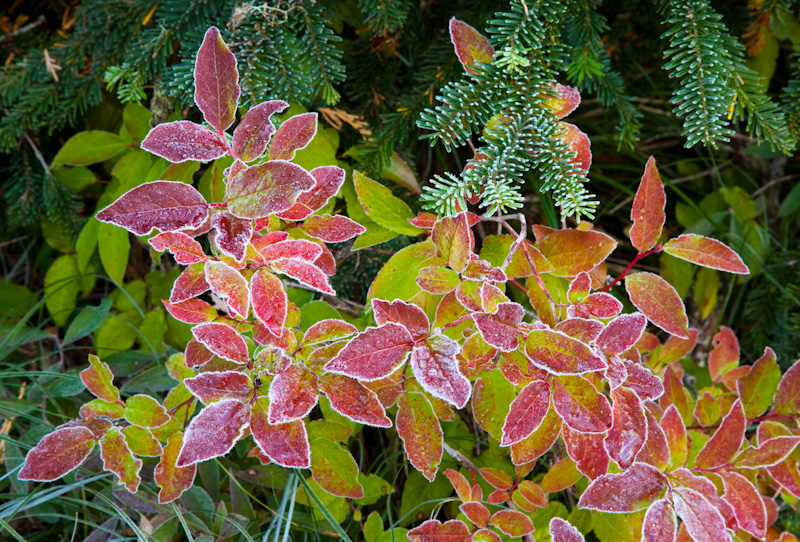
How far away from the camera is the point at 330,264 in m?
0.82

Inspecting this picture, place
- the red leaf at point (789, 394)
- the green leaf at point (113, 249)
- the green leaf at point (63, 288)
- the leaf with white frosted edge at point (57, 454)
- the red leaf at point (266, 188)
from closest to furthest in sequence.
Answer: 1. the red leaf at point (266, 188)
2. the leaf with white frosted edge at point (57, 454)
3. the red leaf at point (789, 394)
4. the green leaf at point (113, 249)
5. the green leaf at point (63, 288)

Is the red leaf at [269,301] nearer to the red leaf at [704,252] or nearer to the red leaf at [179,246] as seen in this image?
the red leaf at [179,246]

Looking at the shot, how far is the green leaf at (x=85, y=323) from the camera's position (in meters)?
1.09

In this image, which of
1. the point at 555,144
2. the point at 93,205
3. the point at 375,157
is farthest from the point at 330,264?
the point at 93,205

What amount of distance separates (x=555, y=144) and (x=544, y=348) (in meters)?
0.29

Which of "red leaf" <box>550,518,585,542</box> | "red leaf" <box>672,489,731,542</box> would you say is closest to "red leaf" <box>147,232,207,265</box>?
"red leaf" <box>550,518,585,542</box>

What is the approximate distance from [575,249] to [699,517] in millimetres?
376

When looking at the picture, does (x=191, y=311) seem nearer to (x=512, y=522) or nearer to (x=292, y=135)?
(x=292, y=135)

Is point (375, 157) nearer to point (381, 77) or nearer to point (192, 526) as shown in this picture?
point (381, 77)

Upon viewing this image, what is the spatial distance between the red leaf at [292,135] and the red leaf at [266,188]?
83 millimetres

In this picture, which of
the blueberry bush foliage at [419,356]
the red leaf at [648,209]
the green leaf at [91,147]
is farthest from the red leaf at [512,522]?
the green leaf at [91,147]

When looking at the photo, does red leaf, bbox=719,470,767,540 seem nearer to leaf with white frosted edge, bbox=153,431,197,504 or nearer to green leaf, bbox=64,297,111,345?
leaf with white frosted edge, bbox=153,431,197,504

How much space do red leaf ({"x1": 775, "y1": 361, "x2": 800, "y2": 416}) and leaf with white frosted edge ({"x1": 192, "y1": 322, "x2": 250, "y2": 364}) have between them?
82cm

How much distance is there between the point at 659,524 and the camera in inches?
28.4
